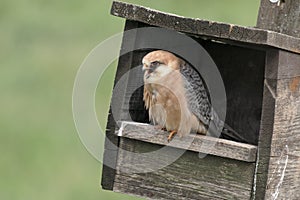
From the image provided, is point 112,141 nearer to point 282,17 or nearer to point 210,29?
point 210,29

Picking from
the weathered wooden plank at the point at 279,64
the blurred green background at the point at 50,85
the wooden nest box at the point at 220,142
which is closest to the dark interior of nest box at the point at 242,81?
the wooden nest box at the point at 220,142

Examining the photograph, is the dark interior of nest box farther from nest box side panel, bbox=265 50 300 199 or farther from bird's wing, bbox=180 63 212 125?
nest box side panel, bbox=265 50 300 199

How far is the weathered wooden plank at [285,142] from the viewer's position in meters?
5.80

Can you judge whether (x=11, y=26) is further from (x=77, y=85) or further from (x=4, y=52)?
(x=77, y=85)

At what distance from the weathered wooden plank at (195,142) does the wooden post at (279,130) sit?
0.31 feet

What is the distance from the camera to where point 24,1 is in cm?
1496

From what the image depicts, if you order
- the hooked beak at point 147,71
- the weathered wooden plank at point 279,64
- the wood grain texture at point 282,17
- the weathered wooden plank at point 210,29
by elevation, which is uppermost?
the wood grain texture at point 282,17

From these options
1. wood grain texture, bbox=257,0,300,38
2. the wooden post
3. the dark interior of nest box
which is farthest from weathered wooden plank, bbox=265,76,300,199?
the dark interior of nest box

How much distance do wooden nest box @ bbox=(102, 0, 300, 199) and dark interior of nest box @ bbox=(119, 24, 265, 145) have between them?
0.35 feet

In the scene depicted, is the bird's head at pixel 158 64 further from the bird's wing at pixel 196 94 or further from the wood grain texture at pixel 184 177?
the wood grain texture at pixel 184 177

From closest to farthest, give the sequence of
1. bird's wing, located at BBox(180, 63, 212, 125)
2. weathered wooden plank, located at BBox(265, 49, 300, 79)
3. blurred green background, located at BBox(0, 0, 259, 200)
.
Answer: weathered wooden plank, located at BBox(265, 49, 300, 79) < bird's wing, located at BBox(180, 63, 212, 125) < blurred green background, located at BBox(0, 0, 259, 200)

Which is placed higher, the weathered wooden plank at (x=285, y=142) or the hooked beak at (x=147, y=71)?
the hooked beak at (x=147, y=71)

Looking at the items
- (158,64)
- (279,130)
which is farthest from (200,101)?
(279,130)

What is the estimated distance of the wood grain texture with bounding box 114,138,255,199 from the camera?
598 centimetres
